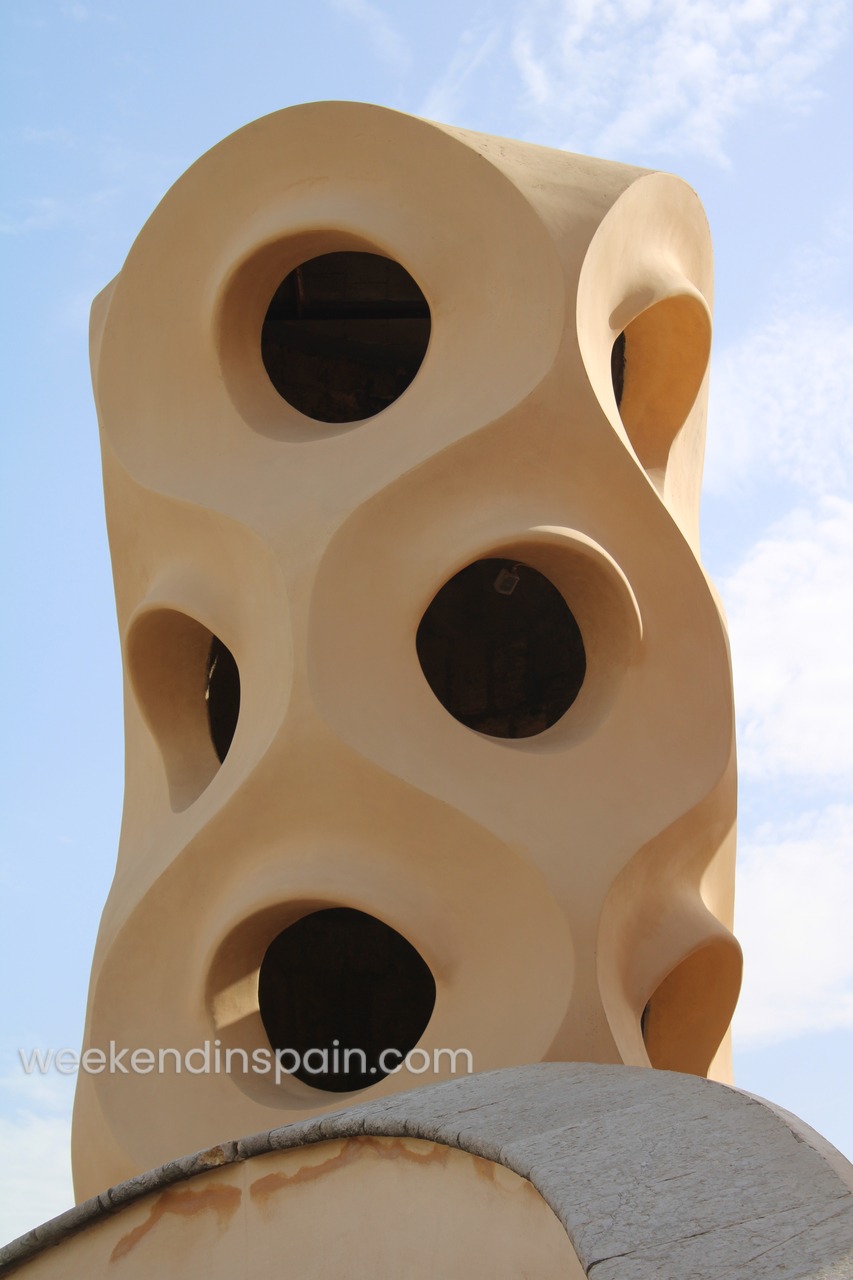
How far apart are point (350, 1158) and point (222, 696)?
5614 mm

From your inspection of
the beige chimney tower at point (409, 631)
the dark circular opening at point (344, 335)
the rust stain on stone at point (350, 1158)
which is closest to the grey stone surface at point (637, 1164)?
the rust stain on stone at point (350, 1158)

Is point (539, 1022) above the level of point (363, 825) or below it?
below

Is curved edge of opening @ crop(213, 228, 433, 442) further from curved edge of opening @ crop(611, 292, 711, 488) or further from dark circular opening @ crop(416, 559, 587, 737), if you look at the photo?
dark circular opening @ crop(416, 559, 587, 737)

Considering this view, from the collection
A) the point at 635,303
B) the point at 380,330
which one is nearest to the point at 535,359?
the point at 635,303

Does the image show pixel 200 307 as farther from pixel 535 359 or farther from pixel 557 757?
pixel 557 757

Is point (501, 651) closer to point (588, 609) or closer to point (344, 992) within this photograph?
point (344, 992)

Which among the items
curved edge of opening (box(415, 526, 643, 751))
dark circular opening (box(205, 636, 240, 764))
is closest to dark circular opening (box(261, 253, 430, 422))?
dark circular opening (box(205, 636, 240, 764))

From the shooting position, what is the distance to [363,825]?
25.4 ft

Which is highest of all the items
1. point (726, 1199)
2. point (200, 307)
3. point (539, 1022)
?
point (200, 307)

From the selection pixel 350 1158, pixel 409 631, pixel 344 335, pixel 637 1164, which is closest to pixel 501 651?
pixel 344 335

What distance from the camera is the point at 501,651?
11797mm

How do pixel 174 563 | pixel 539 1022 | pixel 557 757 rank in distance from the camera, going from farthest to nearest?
1. pixel 174 563
2. pixel 557 757
3. pixel 539 1022

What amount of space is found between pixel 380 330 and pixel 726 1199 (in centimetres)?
818

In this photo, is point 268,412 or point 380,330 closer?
point 268,412
